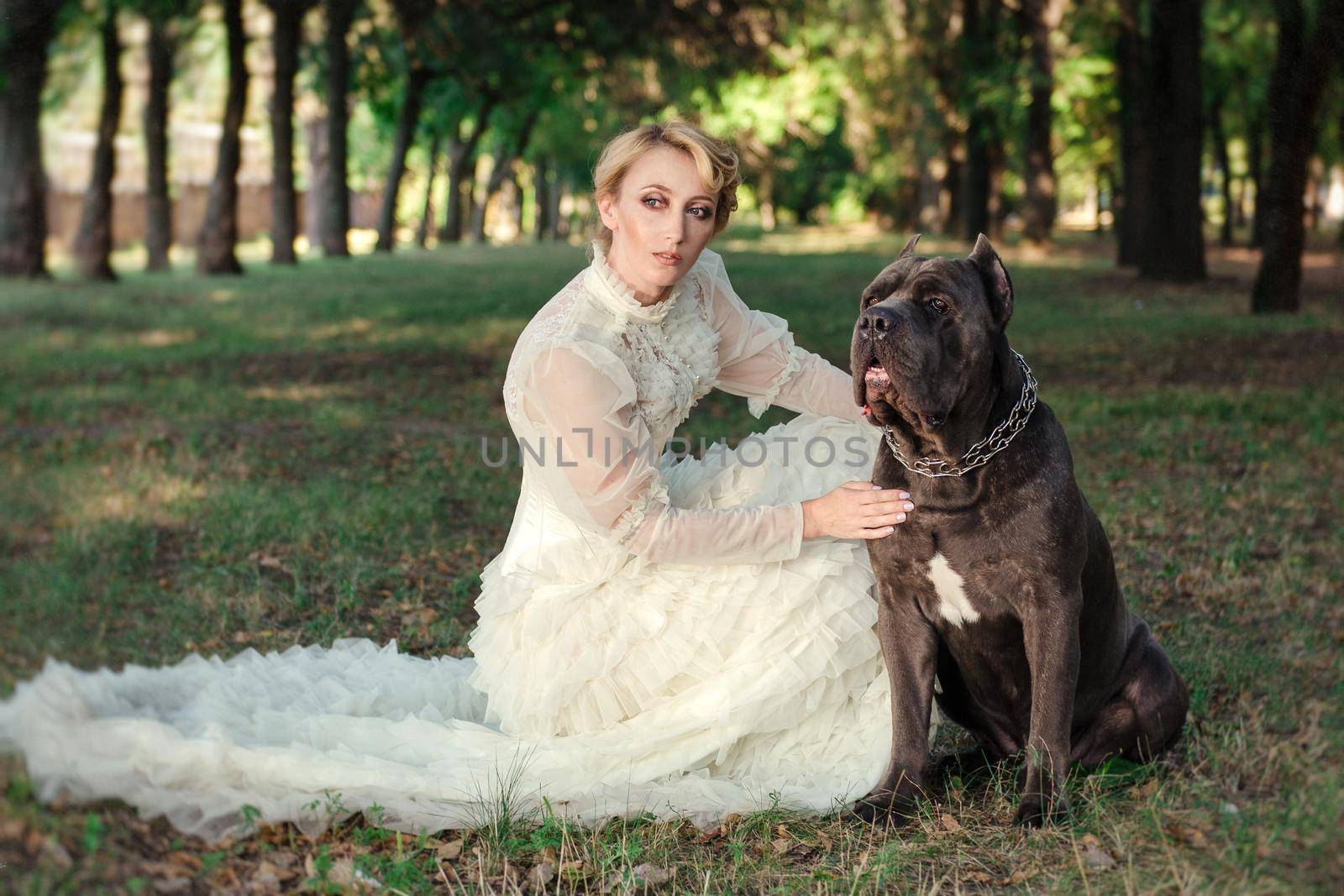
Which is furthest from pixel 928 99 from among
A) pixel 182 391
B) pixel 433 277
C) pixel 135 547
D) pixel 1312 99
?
pixel 135 547

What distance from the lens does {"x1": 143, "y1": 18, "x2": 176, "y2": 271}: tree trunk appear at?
22.2m

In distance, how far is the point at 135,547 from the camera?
591 centimetres

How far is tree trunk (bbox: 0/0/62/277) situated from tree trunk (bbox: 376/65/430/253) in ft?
53.9

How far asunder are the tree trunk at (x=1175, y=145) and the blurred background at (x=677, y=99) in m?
0.04

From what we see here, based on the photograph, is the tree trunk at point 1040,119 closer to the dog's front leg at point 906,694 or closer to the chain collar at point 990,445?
the chain collar at point 990,445

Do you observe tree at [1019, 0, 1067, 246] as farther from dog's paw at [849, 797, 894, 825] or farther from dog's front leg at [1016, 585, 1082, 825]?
dog's paw at [849, 797, 894, 825]

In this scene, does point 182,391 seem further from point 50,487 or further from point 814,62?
point 814,62

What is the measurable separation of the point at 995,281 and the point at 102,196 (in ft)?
64.9

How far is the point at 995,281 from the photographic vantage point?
10.8 ft

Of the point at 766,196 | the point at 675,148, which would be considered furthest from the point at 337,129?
the point at 766,196

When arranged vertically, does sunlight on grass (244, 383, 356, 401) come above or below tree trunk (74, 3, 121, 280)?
below

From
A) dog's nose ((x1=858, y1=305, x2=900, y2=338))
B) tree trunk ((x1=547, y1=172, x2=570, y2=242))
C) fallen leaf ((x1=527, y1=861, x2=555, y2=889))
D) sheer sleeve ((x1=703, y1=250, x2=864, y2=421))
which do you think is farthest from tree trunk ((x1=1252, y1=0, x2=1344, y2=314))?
tree trunk ((x1=547, y1=172, x2=570, y2=242))

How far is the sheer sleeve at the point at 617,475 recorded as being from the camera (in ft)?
11.7

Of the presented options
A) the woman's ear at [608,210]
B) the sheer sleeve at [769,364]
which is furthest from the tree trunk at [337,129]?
the woman's ear at [608,210]
